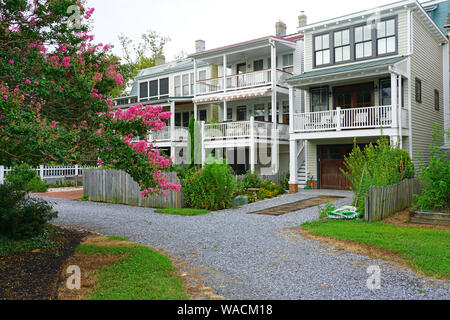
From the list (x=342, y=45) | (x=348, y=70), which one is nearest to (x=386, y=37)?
(x=342, y=45)

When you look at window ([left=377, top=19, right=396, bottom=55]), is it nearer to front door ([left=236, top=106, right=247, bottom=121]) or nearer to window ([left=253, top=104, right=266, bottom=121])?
window ([left=253, top=104, right=266, bottom=121])

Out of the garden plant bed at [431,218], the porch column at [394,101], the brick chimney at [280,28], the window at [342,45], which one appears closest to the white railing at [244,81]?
the window at [342,45]

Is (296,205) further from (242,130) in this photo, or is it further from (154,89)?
(154,89)

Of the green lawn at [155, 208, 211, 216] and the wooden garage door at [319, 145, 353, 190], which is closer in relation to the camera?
the green lawn at [155, 208, 211, 216]

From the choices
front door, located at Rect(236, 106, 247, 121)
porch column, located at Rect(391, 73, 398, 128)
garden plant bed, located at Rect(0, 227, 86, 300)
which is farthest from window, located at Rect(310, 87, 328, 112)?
garden plant bed, located at Rect(0, 227, 86, 300)

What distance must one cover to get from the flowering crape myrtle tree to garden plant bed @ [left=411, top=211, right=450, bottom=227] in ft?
23.1

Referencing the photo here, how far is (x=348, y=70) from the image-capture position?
16.1m

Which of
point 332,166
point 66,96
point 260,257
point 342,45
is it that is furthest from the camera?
point 332,166

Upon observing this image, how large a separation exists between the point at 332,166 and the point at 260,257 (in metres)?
13.4

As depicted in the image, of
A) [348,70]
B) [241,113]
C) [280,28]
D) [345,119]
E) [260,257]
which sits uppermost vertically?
[280,28]

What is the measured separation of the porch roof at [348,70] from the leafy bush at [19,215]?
13.2 metres

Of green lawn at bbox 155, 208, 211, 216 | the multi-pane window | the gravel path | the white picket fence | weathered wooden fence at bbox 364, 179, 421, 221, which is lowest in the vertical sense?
the gravel path

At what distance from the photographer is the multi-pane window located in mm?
17469
